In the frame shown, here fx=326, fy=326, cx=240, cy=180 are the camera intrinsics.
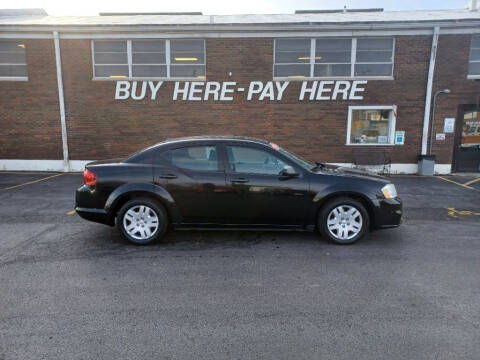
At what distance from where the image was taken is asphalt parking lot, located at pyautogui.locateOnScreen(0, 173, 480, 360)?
2.58m

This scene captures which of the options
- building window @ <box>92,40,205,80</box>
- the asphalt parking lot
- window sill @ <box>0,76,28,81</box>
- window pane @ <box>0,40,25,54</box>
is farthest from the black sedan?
window pane @ <box>0,40,25,54</box>

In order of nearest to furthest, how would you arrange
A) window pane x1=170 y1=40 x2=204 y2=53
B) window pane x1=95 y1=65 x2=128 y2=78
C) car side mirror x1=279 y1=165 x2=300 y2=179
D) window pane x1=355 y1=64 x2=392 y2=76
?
car side mirror x1=279 y1=165 x2=300 y2=179 < window pane x1=355 y1=64 x2=392 y2=76 < window pane x1=170 y1=40 x2=204 y2=53 < window pane x1=95 y1=65 x2=128 y2=78

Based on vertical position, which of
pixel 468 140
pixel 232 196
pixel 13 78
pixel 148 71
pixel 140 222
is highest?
pixel 148 71

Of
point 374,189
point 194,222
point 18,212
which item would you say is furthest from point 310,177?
point 18,212

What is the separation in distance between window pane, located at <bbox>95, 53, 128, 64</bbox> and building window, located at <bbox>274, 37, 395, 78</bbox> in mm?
5514

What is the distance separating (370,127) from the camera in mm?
11812

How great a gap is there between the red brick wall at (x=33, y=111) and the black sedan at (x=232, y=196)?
8.66 m

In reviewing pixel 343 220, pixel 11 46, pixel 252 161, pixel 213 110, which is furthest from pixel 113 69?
pixel 343 220

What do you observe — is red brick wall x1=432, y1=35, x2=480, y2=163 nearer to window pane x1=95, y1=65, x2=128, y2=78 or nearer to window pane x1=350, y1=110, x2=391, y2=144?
window pane x1=350, y1=110, x2=391, y2=144

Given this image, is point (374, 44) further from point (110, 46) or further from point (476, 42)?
point (110, 46)

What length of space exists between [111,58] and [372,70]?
30.7 feet

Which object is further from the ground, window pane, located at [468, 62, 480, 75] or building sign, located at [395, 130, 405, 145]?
window pane, located at [468, 62, 480, 75]

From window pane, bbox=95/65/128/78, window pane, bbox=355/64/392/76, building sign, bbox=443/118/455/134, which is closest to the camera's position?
building sign, bbox=443/118/455/134

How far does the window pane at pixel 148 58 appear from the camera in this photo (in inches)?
462
